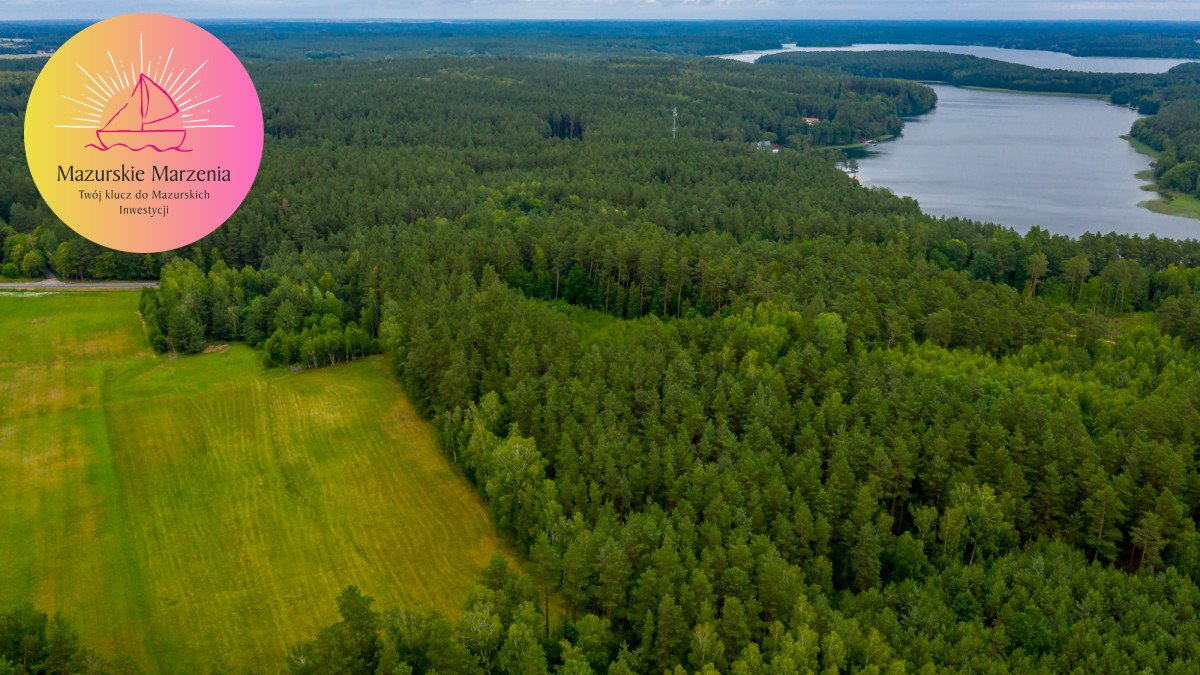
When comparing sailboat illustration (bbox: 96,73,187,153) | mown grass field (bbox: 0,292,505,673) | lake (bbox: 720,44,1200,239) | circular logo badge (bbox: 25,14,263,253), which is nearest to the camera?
mown grass field (bbox: 0,292,505,673)

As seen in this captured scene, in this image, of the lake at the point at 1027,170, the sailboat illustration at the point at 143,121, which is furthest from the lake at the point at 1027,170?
the sailboat illustration at the point at 143,121

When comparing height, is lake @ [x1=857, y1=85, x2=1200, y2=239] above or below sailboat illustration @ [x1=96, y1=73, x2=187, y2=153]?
below

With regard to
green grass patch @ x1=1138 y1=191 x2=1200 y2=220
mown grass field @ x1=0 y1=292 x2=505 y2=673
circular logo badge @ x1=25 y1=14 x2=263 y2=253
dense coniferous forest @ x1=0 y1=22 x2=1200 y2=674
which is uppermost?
circular logo badge @ x1=25 y1=14 x2=263 y2=253

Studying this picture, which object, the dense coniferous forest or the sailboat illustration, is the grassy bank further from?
the sailboat illustration

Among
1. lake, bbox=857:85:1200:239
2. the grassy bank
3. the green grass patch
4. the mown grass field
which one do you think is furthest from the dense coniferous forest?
the grassy bank

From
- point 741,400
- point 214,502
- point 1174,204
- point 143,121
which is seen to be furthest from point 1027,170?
point 214,502

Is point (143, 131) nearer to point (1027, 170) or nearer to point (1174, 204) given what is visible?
point (1174, 204)
